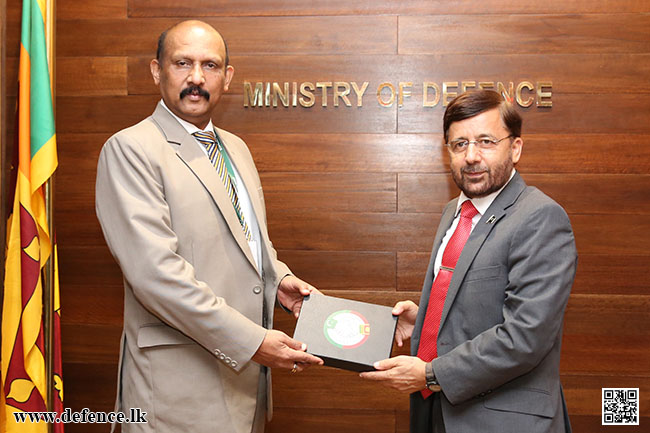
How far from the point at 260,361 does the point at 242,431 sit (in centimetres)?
26

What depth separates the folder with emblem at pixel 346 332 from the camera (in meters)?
1.92

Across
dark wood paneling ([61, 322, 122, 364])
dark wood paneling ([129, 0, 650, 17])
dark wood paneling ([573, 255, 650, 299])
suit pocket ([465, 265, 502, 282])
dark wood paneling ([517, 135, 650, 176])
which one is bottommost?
dark wood paneling ([61, 322, 122, 364])

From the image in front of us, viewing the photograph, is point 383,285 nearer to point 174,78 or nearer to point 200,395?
point 200,395

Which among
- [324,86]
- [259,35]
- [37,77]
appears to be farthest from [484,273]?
[37,77]

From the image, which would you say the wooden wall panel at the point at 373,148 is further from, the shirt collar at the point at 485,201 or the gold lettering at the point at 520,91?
the shirt collar at the point at 485,201

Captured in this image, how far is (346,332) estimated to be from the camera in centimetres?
197

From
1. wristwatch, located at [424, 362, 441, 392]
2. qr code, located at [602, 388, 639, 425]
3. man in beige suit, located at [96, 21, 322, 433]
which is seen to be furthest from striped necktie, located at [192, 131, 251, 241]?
qr code, located at [602, 388, 639, 425]

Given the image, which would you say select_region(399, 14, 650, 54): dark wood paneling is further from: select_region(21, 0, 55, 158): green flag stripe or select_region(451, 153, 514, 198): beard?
select_region(21, 0, 55, 158): green flag stripe

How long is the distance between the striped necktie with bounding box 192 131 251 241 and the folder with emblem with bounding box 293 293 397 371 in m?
0.37

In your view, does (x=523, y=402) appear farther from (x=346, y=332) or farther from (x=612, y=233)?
(x=612, y=233)

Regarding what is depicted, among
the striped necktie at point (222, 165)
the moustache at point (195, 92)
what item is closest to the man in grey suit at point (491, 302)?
the striped necktie at point (222, 165)

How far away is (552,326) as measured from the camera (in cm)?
171

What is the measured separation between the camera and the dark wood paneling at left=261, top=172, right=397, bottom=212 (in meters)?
2.96

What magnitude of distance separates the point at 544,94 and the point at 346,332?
1616 millimetres
